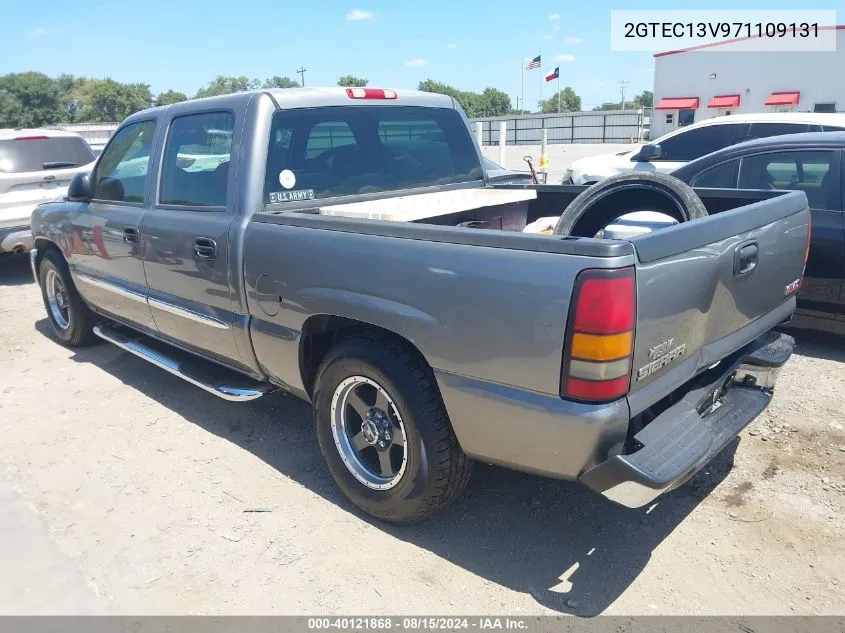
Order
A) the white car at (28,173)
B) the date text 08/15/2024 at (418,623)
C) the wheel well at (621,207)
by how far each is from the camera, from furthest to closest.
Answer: the white car at (28,173) → the wheel well at (621,207) → the date text 08/15/2024 at (418,623)

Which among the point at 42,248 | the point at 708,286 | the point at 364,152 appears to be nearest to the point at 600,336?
the point at 708,286

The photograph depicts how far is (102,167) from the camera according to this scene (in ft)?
16.0

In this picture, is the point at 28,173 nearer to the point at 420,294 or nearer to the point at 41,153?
the point at 41,153

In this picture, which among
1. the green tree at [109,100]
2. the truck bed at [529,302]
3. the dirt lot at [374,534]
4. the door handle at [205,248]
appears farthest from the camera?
the green tree at [109,100]

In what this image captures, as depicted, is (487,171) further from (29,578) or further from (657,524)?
(29,578)

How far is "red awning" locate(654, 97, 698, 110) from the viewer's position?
1636 inches

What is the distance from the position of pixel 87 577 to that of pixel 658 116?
152 ft

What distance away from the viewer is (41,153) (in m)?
8.73

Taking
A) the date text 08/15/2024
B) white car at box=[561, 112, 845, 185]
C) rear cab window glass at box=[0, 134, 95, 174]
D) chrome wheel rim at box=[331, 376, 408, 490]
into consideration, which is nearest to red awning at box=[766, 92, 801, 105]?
white car at box=[561, 112, 845, 185]

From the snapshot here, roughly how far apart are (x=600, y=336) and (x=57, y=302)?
17.8 ft

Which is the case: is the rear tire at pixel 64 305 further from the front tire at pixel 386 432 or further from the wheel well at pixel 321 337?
the front tire at pixel 386 432

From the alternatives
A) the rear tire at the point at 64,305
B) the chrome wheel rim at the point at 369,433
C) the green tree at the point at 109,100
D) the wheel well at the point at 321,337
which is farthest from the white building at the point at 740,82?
the green tree at the point at 109,100

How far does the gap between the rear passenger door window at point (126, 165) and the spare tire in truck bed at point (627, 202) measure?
2.76 metres

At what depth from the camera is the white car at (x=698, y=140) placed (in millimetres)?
7781
